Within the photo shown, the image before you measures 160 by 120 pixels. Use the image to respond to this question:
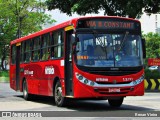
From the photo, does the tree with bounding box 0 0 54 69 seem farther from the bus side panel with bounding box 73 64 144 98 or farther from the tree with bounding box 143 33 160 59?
the bus side panel with bounding box 73 64 144 98

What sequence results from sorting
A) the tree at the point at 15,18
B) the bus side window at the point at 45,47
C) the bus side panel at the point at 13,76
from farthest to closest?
1. the tree at the point at 15,18
2. the bus side panel at the point at 13,76
3. the bus side window at the point at 45,47

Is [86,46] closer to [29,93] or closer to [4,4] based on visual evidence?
[29,93]

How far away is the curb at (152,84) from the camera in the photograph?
27.3 metres

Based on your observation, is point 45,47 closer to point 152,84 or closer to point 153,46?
point 152,84

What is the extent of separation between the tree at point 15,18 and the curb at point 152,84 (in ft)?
107

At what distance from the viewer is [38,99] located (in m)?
20.4

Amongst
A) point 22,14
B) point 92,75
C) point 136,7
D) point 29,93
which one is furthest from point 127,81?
point 22,14

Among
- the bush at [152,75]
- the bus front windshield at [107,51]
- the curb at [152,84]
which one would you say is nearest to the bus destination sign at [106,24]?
the bus front windshield at [107,51]

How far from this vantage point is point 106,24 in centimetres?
1455

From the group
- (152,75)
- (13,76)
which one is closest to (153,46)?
(152,75)

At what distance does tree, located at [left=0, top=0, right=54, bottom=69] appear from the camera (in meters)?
57.8

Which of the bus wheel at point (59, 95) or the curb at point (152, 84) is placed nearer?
the bus wheel at point (59, 95)

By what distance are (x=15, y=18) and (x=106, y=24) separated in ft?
148

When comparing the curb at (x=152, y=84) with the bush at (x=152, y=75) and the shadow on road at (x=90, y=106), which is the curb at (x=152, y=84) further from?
the shadow on road at (x=90, y=106)
